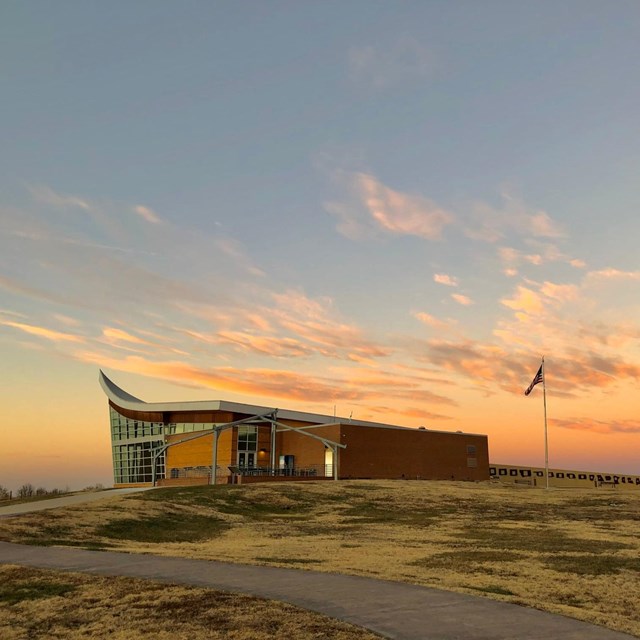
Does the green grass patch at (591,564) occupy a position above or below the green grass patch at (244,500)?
below

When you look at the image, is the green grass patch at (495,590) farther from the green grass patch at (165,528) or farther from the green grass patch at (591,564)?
the green grass patch at (165,528)

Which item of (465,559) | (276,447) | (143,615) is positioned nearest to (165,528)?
(465,559)

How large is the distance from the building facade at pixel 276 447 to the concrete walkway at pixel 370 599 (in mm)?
46752

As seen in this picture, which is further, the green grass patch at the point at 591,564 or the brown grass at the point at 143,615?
the green grass patch at the point at 591,564

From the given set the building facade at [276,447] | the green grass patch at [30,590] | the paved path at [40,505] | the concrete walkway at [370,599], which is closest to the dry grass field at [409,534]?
the concrete walkway at [370,599]

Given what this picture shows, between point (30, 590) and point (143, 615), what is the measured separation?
369 cm

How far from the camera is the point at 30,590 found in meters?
13.4

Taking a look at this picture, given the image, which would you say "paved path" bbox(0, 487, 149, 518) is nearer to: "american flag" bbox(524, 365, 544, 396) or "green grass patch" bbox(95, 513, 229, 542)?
"green grass patch" bbox(95, 513, 229, 542)

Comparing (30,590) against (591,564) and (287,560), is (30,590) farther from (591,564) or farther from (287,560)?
(591,564)

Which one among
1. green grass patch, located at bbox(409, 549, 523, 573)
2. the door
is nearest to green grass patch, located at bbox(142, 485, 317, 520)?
green grass patch, located at bbox(409, 549, 523, 573)

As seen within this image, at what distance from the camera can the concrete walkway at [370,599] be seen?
32.0 ft

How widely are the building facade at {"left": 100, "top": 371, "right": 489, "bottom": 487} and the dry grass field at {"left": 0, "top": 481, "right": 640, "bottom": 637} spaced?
1912 centimetres

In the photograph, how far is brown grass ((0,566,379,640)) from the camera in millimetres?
9883

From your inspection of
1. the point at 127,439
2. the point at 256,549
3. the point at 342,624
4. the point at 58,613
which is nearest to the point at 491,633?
the point at 342,624
